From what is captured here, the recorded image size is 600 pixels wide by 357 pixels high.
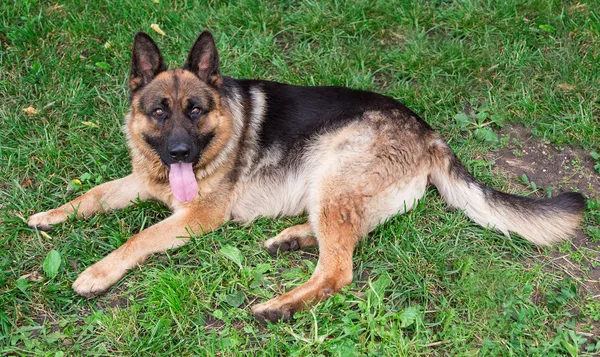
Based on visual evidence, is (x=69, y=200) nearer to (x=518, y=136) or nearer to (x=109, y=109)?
(x=109, y=109)

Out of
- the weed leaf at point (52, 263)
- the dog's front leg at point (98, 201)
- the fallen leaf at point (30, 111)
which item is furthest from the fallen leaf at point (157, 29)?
the weed leaf at point (52, 263)

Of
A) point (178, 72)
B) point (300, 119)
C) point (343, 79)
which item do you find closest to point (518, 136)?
point (343, 79)

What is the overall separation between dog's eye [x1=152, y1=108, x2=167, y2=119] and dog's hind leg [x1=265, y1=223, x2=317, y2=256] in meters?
1.19

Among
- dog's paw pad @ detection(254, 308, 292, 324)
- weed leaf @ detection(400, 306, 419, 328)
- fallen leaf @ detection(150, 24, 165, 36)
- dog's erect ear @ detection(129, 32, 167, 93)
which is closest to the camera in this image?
weed leaf @ detection(400, 306, 419, 328)

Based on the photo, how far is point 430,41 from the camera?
582cm

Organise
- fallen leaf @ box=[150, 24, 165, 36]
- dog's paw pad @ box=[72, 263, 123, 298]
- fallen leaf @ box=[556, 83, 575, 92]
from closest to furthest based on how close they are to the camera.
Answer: dog's paw pad @ box=[72, 263, 123, 298] < fallen leaf @ box=[556, 83, 575, 92] < fallen leaf @ box=[150, 24, 165, 36]

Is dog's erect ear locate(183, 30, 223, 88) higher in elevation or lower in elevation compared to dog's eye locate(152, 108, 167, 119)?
higher

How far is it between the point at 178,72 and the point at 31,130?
181 centimetres

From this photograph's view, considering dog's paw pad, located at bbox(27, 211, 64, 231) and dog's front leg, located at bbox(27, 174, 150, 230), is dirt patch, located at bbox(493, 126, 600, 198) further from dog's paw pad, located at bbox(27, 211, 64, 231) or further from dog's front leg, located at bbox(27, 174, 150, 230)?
dog's paw pad, located at bbox(27, 211, 64, 231)

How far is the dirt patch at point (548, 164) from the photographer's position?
15.1 ft

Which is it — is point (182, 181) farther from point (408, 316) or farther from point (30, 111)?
point (30, 111)

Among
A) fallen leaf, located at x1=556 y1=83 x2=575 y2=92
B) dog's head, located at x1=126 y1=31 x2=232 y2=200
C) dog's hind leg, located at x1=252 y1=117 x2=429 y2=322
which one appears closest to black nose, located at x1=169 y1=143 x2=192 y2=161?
dog's head, located at x1=126 y1=31 x2=232 y2=200

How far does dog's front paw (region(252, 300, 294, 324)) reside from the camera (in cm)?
346

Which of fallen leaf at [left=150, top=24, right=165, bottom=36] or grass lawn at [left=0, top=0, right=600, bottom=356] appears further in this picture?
fallen leaf at [left=150, top=24, right=165, bottom=36]
